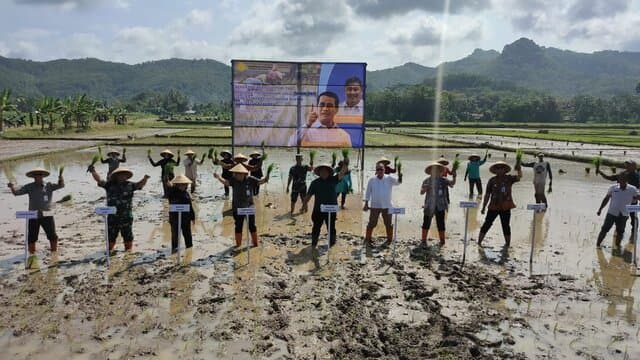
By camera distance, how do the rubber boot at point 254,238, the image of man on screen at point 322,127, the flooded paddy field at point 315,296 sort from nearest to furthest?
the flooded paddy field at point 315,296, the rubber boot at point 254,238, the image of man on screen at point 322,127

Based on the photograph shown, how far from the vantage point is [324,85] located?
1988 centimetres

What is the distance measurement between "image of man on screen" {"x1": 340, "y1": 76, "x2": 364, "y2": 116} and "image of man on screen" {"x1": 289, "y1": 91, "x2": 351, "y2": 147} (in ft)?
1.04

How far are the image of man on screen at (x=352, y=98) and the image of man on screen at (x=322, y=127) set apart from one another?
316mm

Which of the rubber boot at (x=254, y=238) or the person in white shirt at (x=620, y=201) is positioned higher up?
the person in white shirt at (x=620, y=201)

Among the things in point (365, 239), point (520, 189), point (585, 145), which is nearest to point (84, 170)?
point (365, 239)

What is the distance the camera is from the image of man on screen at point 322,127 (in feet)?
65.5

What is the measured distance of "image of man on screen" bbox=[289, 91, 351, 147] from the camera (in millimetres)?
19969

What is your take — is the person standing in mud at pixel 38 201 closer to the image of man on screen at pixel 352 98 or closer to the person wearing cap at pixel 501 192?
the person wearing cap at pixel 501 192

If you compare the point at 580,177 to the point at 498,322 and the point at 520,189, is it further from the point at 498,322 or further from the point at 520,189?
the point at 498,322

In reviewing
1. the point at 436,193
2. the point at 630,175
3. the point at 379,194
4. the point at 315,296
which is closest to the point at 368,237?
the point at 379,194

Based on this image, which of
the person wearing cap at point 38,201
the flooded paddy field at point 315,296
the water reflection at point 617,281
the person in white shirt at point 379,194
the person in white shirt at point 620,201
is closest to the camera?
the flooded paddy field at point 315,296

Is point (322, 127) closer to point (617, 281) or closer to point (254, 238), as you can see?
point (254, 238)

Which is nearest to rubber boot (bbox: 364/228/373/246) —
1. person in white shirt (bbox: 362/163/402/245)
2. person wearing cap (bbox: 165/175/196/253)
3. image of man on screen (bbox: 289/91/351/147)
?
person in white shirt (bbox: 362/163/402/245)

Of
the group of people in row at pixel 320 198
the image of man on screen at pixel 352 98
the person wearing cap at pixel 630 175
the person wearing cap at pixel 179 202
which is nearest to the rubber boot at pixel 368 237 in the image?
the group of people in row at pixel 320 198
